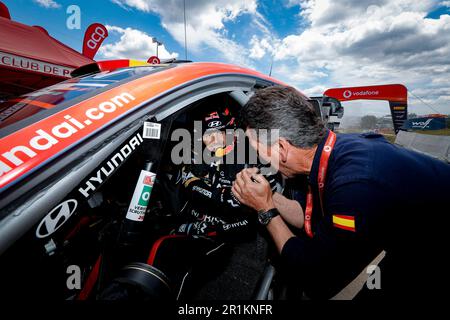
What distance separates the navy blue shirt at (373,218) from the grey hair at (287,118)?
20 centimetres

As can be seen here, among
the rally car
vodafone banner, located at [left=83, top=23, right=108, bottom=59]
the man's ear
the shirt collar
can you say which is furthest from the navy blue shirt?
vodafone banner, located at [left=83, top=23, right=108, bottom=59]

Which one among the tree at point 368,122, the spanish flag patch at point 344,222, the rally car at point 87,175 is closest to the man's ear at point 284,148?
the spanish flag patch at point 344,222

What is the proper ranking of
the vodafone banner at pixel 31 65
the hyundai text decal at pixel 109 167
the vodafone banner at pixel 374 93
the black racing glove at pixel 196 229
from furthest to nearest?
the vodafone banner at pixel 374 93 → the vodafone banner at pixel 31 65 → the black racing glove at pixel 196 229 → the hyundai text decal at pixel 109 167

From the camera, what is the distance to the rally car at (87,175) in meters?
0.68

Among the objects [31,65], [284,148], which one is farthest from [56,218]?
[31,65]

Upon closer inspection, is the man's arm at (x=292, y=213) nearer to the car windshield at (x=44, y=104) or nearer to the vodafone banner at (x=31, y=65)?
the car windshield at (x=44, y=104)

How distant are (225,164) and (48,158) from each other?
1357 millimetres

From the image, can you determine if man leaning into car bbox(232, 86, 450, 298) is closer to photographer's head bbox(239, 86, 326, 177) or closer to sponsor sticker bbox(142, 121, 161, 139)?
photographer's head bbox(239, 86, 326, 177)

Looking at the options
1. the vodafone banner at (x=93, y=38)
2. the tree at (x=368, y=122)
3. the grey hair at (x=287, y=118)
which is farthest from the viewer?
the tree at (x=368, y=122)

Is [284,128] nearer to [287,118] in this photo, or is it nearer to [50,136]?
[287,118]

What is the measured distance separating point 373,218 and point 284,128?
21.3 inches

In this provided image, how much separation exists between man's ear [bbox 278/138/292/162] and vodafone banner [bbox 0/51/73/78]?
5212 millimetres
